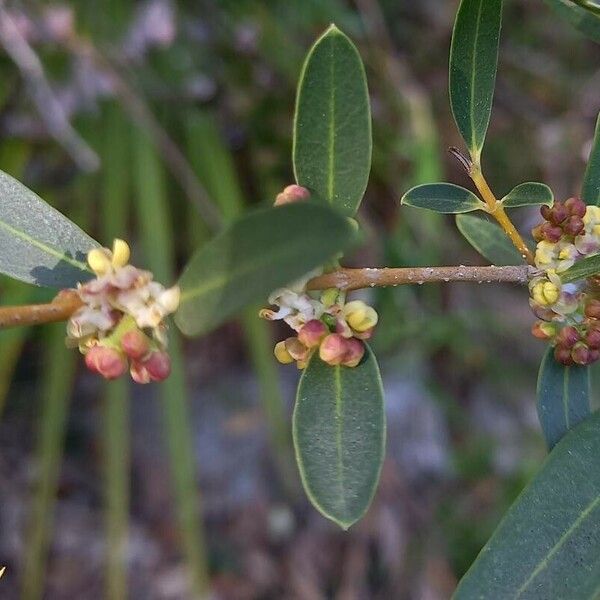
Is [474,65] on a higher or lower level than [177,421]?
higher

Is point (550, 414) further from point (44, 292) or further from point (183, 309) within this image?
point (44, 292)

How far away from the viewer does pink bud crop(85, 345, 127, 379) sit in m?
0.41

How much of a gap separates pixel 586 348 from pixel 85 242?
0.36 metres

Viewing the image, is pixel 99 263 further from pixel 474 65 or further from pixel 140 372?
pixel 474 65

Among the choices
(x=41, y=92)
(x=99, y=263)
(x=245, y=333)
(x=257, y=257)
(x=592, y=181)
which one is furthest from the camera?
(x=245, y=333)

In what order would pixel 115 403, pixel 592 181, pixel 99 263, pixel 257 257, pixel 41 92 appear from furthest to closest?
pixel 115 403 → pixel 41 92 → pixel 592 181 → pixel 99 263 → pixel 257 257

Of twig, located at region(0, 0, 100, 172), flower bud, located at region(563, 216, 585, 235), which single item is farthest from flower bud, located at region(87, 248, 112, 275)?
twig, located at region(0, 0, 100, 172)

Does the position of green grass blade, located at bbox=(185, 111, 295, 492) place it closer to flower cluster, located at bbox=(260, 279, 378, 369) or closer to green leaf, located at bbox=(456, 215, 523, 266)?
green leaf, located at bbox=(456, 215, 523, 266)

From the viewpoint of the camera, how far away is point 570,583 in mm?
441

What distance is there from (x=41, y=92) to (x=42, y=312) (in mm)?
1258

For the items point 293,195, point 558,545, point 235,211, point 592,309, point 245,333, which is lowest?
point 245,333

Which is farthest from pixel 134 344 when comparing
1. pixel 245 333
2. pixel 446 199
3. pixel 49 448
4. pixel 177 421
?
pixel 245 333

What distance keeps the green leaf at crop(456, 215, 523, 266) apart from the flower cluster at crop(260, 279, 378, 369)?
0.17m

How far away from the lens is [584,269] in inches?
17.8
